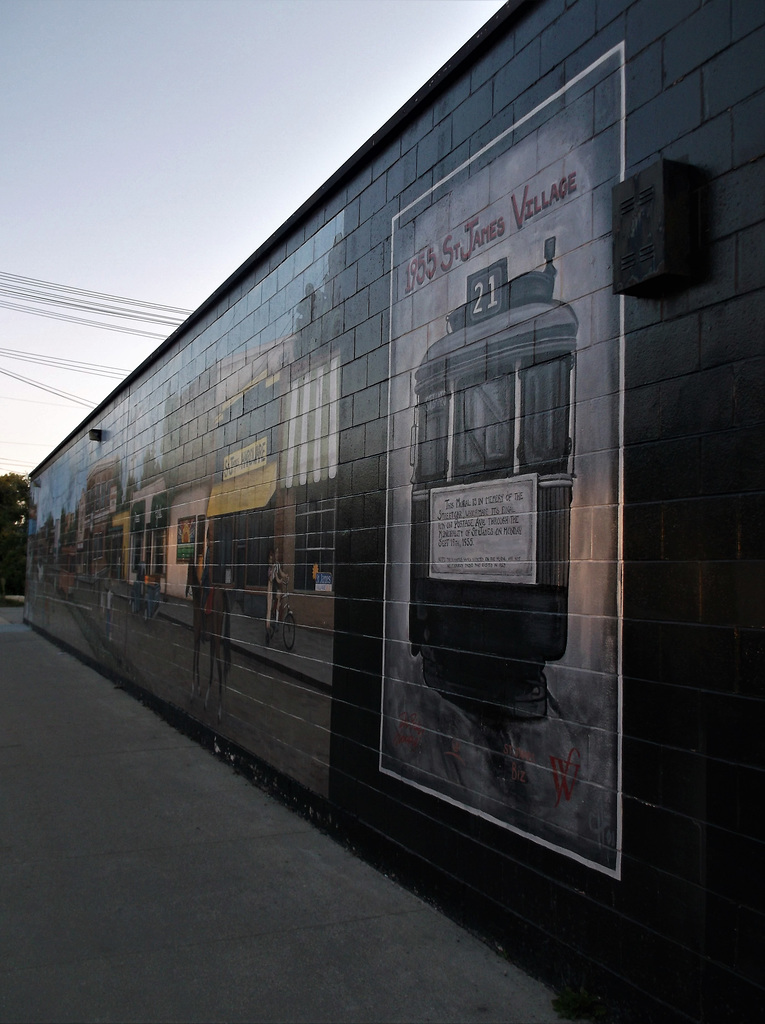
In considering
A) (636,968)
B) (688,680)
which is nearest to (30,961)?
(636,968)

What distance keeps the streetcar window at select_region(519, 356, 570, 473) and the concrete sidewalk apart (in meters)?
2.34

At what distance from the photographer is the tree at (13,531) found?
153 feet

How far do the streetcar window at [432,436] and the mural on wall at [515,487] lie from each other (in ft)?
0.04

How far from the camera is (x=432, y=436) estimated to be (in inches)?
191

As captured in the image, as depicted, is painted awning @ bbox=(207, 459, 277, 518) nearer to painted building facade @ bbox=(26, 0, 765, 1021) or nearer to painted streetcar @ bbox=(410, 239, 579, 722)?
painted building facade @ bbox=(26, 0, 765, 1021)

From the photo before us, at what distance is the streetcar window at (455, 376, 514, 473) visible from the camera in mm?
4215

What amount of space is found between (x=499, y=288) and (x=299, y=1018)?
3470 millimetres

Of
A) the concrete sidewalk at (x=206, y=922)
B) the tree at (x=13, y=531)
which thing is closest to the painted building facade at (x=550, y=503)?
the concrete sidewalk at (x=206, y=922)

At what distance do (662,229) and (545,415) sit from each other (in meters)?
1.00

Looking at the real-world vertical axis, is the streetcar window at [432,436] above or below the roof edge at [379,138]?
below

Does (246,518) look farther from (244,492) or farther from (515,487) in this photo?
(515,487)
